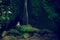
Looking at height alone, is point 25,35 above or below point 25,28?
below

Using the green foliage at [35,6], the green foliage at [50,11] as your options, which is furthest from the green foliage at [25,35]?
the green foliage at [35,6]

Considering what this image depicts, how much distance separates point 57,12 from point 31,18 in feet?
7.91

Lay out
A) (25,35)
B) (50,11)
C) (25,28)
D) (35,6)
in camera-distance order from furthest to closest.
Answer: (35,6) → (50,11) → (25,28) → (25,35)

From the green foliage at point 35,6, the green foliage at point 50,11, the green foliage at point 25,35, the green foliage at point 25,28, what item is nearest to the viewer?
the green foliage at point 25,35

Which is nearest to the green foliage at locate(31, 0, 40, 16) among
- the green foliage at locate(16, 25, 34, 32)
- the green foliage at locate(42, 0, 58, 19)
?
the green foliage at locate(42, 0, 58, 19)

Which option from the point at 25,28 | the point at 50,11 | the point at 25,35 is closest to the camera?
the point at 25,35

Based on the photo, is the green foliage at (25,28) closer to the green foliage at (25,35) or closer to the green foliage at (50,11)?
A: the green foliage at (25,35)

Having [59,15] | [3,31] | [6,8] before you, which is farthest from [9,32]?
[59,15]

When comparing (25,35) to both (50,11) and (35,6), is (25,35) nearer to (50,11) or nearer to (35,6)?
(50,11)

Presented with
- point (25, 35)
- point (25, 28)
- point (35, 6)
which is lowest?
point (25, 35)

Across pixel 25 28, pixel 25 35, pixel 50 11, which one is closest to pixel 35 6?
pixel 50 11

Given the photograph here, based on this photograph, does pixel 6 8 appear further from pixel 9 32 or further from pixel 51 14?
pixel 51 14

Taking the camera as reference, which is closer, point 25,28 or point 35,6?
point 25,28

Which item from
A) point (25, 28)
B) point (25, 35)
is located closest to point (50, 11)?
point (25, 28)
